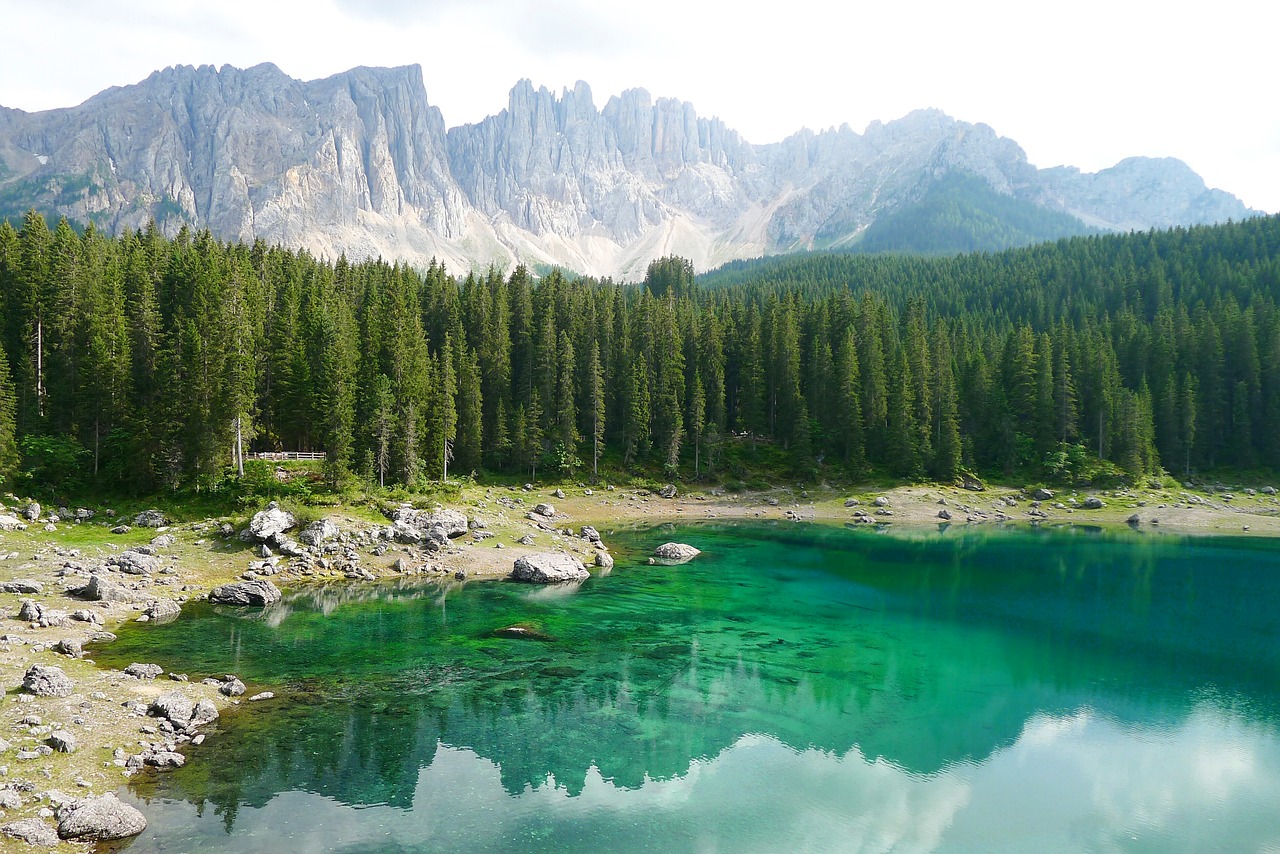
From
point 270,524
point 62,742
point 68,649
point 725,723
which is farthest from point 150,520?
point 725,723

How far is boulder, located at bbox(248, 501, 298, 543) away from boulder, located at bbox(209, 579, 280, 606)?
755cm

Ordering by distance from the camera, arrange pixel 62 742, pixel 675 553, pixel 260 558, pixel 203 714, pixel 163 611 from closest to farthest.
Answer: pixel 62 742 < pixel 203 714 < pixel 163 611 < pixel 260 558 < pixel 675 553

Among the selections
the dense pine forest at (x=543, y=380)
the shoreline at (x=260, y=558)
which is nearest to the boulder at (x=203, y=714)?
the shoreline at (x=260, y=558)

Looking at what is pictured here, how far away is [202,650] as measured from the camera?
93.1 feet

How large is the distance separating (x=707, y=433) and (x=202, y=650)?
70.9 metres

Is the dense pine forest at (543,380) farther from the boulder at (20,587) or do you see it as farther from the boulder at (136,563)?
the boulder at (20,587)

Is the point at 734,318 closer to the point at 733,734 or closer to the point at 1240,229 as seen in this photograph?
the point at 733,734

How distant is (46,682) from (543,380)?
2876 inches

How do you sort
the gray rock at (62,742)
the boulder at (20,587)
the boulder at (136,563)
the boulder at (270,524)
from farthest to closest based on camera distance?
the boulder at (270,524)
the boulder at (136,563)
the boulder at (20,587)
the gray rock at (62,742)

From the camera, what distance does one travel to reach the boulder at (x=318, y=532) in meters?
46.3

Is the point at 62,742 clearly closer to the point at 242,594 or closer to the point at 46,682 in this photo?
the point at 46,682

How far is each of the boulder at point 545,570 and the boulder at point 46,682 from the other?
2654 centimetres

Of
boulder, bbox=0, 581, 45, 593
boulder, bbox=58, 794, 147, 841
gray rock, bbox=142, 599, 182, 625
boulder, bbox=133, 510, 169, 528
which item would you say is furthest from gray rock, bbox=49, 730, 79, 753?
boulder, bbox=133, 510, 169, 528

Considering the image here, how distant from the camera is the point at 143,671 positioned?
24.2 meters
